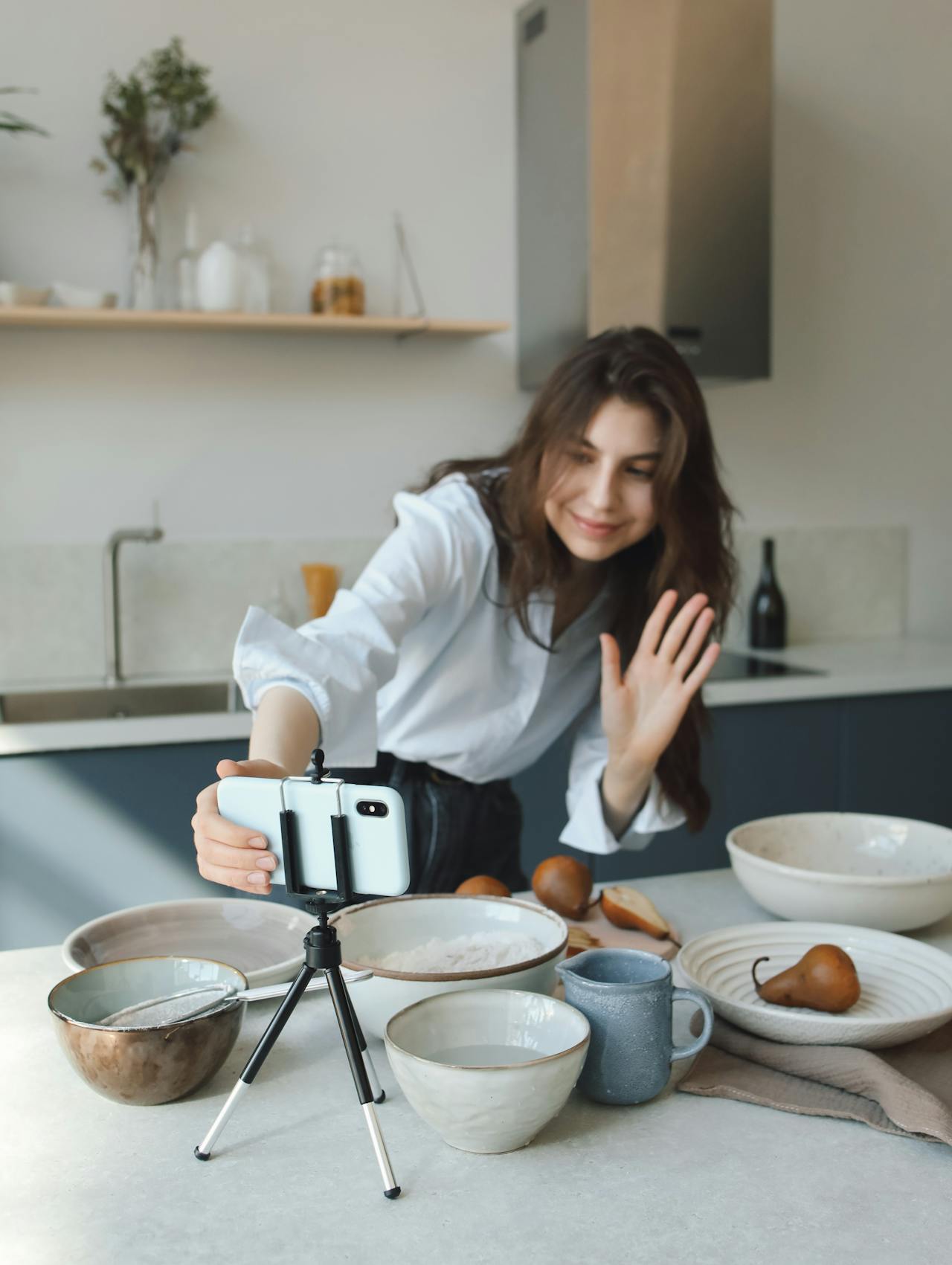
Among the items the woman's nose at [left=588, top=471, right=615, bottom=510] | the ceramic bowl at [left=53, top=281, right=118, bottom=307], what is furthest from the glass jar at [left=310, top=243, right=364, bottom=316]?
the woman's nose at [left=588, top=471, right=615, bottom=510]

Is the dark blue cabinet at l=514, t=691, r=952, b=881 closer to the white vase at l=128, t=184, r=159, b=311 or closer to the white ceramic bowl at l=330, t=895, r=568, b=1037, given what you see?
the white vase at l=128, t=184, r=159, b=311

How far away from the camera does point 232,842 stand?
836mm

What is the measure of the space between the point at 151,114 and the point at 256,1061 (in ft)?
7.76

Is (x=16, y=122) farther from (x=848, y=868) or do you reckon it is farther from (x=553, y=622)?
(x=848, y=868)

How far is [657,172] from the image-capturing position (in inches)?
105

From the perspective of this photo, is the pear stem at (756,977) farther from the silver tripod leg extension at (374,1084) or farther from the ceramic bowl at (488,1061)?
the silver tripod leg extension at (374,1084)

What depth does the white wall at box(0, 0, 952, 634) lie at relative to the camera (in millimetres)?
2635

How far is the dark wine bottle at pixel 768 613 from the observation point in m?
3.24

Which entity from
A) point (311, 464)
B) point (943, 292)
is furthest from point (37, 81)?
point (943, 292)

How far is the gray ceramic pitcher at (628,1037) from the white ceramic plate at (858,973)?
0.10 m

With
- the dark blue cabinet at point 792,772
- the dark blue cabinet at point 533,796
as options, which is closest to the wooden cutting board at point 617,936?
the dark blue cabinet at point 533,796

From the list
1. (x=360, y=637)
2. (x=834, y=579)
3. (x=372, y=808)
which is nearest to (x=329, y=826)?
(x=372, y=808)

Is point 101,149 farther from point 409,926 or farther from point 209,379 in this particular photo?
point 409,926

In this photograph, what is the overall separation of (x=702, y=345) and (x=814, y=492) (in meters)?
0.84
